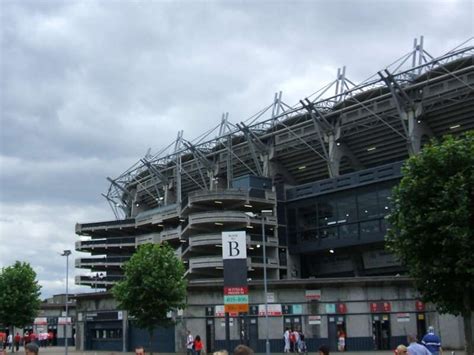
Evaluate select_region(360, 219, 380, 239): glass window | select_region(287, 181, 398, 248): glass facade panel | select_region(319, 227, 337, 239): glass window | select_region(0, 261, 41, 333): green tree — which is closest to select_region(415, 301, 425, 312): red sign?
select_region(287, 181, 398, 248): glass facade panel

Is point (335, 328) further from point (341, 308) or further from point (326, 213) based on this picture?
point (326, 213)

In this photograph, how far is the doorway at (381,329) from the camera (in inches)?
2013

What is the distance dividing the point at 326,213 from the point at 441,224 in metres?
56.4

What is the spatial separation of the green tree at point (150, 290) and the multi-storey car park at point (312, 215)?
8.80m

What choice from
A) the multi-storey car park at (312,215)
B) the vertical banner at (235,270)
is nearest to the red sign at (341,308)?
the multi-storey car park at (312,215)

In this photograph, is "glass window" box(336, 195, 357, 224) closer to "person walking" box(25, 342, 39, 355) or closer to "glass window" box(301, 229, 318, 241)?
"glass window" box(301, 229, 318, 241)

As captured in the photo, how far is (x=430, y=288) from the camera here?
84.9ft

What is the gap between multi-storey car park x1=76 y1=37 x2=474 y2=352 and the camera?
2044 inches

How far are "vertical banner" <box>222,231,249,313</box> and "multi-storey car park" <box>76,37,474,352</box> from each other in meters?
18.9

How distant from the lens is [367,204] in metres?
76.6

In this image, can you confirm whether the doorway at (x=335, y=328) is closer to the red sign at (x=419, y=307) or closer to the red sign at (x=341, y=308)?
the red sign at (x=341, y=308)

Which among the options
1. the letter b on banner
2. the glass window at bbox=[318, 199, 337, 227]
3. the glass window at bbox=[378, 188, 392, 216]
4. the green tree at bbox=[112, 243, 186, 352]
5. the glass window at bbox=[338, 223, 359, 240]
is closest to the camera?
the letter b on banner

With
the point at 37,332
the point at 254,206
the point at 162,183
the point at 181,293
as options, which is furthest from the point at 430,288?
the point at 162,183

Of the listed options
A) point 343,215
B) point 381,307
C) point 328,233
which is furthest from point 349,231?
point 381,307
